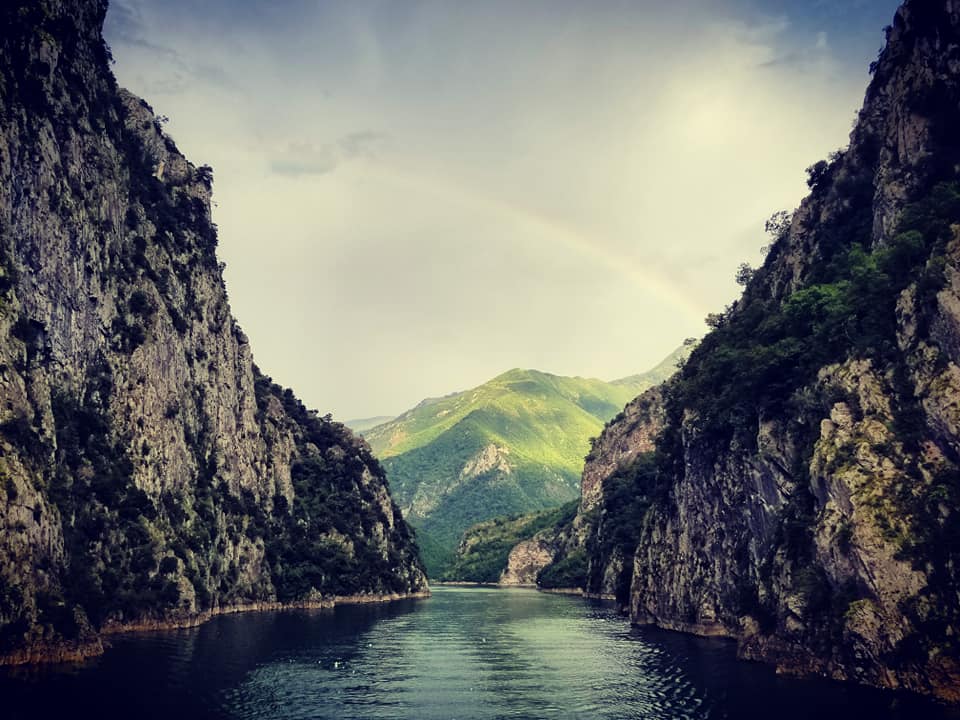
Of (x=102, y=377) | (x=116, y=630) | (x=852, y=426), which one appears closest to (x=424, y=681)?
(x=852, y=426)

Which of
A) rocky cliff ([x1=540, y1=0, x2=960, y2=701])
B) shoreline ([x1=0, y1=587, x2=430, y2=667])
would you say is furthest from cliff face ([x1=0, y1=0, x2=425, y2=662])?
rocky cliff ([x1=540, y1=0, x2=960, y2=701])

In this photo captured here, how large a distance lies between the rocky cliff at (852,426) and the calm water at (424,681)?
598 cm

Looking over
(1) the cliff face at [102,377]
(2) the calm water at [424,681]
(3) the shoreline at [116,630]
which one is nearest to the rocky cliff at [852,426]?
(2) the calm water at [424,681]

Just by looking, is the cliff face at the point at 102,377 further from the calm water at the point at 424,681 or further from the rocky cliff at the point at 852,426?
the rocky cliff at the point at 852,426

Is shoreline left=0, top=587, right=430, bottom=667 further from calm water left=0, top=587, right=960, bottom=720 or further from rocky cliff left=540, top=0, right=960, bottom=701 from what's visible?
rocky cliff left=540, top=0, right=960, bottom=701

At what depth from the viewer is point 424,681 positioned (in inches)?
3093

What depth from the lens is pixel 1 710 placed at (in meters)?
53.7

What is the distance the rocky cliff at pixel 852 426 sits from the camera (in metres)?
62.5

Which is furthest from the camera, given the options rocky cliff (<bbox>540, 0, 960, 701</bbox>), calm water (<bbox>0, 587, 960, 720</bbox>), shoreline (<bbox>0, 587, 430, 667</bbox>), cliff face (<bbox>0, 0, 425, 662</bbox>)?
cliff face (<bbox>0, 0, 425, 662</bbox>)

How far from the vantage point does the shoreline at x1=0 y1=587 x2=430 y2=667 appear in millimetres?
74188

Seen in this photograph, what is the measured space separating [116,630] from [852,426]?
96.2 meters

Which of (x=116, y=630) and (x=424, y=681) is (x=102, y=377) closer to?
(x=116, y=630)

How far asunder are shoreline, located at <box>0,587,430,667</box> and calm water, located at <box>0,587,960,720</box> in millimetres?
3006

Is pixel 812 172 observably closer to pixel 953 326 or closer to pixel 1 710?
pixel 953 326
